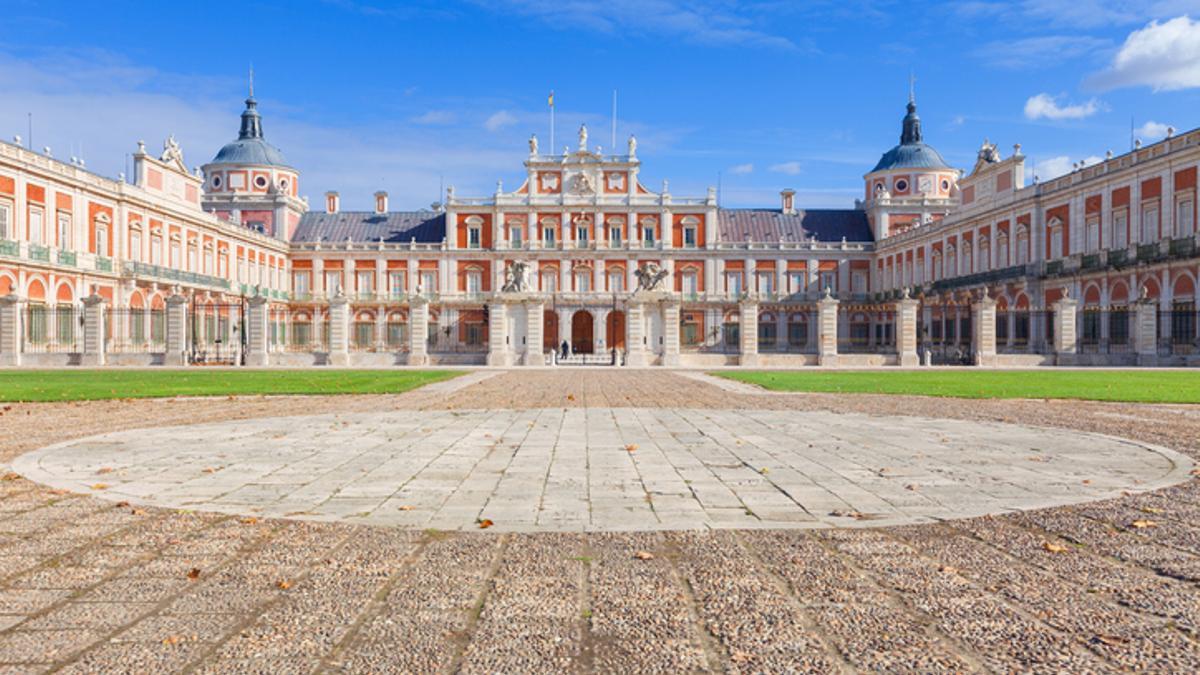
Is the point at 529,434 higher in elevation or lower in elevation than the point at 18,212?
lower

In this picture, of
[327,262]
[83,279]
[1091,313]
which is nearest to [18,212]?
[83,279]

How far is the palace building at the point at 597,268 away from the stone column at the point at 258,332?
15 centimetres

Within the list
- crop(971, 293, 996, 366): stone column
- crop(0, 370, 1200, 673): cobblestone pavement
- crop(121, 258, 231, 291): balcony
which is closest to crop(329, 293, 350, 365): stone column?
crop(121, 258, 231, 291): balcony

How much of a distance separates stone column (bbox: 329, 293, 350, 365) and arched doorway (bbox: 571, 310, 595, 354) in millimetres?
27101

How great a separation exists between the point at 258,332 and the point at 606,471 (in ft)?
109

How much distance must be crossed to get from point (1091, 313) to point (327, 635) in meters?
41.8

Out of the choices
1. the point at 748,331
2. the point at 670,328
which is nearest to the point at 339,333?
the point at 670,328

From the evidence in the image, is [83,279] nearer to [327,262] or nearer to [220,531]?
[327,262]

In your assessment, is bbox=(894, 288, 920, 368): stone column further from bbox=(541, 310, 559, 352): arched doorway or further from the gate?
bbox=(541, 310, 559, 352): arched doorway

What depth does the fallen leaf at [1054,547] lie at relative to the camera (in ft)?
15.9

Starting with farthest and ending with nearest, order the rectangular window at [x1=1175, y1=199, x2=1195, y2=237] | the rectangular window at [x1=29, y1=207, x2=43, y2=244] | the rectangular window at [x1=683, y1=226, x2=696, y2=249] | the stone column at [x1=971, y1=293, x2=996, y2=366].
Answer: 1. the rectangular window at [x1=683, y1=226, x2=696, y2=249]
2. the rectangular window at [x1=29, y1=207, x2=43, y2=244]
3. the stone column at [x1=971, y1=293, x2=996, y2=366]
4. the rectangular window at [x1=1175, y1=199, x2=1195, y2=237]

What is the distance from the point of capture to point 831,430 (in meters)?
11.0

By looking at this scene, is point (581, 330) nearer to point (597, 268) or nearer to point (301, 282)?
point (597, 268)

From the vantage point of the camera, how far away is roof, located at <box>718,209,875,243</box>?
68688mm
